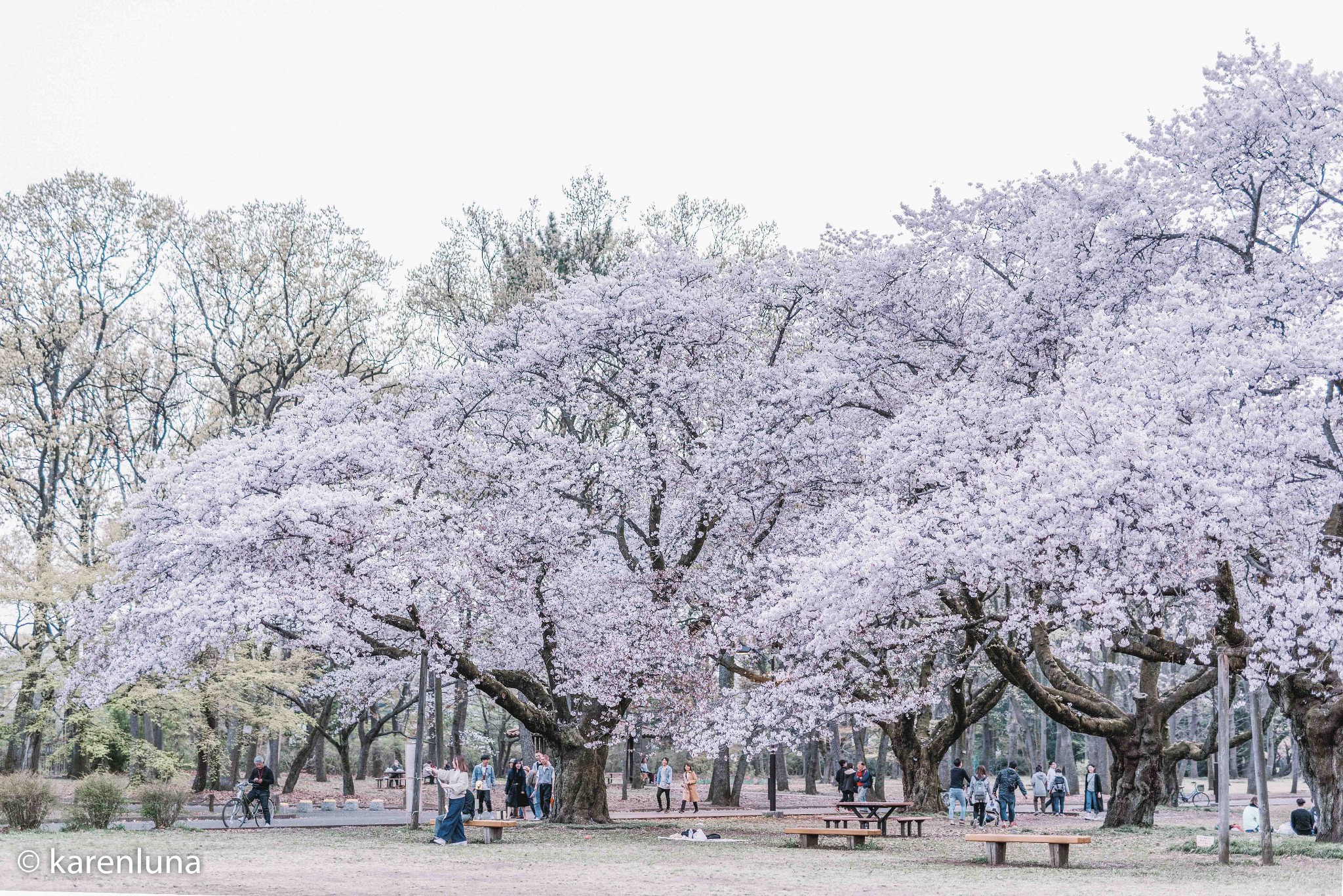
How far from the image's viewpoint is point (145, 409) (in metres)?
32.6

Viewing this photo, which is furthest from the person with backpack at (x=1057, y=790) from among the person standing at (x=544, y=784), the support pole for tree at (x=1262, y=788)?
the support pole for tree at (x=1262, y=788)

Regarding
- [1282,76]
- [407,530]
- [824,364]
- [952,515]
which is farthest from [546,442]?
[1282,76]

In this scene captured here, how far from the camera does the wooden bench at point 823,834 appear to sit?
1745cm

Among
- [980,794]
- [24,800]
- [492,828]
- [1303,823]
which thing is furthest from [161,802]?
[1303,823]

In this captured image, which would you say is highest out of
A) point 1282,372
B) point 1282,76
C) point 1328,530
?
point 1282,76

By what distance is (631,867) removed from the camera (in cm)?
1434

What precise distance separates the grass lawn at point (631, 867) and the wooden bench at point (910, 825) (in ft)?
1.46

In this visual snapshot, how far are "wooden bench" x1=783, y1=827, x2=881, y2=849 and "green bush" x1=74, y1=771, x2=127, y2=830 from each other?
1055 cm

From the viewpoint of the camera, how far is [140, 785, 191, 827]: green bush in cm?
1984

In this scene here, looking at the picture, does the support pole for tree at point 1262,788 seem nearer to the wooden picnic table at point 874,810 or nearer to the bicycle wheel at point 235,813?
the wooden picnic table at point 874,810

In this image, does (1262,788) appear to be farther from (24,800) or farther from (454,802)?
(24,800)

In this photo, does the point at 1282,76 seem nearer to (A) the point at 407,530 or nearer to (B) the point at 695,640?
(B) the point at 695,640

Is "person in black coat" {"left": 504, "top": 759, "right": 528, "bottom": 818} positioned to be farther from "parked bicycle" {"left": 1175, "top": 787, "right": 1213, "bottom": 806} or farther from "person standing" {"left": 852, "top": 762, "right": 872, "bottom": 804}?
"parked bicycle" {"left": 1175, "top": 787, "right": 1213, "bottom": 806}

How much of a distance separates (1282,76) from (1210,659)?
802 centimetres
